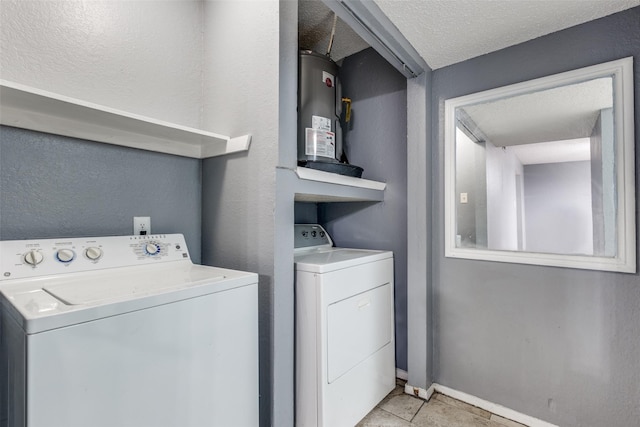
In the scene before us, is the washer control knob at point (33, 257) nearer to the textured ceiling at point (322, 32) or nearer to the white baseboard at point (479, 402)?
the textured ceiling at point (322, 32)

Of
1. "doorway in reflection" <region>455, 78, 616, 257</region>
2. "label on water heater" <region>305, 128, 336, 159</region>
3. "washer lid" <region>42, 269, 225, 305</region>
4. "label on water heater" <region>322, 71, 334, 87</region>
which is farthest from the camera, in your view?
"label on water heater" <region>322, 71, 334, 87</region>

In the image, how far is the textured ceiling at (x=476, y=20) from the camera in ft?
4.45

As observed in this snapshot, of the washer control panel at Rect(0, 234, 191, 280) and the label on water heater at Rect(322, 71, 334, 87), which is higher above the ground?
the label on water heater at Rect(322, 71, 334, 87)

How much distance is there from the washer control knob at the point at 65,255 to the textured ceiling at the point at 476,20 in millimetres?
1681

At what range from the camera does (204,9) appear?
5.97 feet

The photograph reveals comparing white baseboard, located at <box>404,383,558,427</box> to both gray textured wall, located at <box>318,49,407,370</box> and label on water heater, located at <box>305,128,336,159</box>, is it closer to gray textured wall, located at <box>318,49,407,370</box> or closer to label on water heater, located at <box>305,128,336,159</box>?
gray textured wall, located at <box>318,49,407,370</box>

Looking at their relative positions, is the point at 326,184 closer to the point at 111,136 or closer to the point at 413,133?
the point at 413,133

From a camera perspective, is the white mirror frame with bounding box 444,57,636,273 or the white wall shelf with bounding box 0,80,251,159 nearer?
the white wall shelf with bounding box 0,80,251,159

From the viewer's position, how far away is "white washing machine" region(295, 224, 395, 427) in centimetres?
139

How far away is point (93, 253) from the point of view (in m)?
1.24

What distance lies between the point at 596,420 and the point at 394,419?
0.95 m

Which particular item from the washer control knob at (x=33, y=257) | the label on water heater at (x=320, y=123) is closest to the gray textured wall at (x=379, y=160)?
the label on water heater at (x=320, y=123)

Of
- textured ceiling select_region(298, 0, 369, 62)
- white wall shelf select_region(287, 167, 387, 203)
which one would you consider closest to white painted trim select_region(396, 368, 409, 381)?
white wall shelf select_region(287, 167, 387, 203)

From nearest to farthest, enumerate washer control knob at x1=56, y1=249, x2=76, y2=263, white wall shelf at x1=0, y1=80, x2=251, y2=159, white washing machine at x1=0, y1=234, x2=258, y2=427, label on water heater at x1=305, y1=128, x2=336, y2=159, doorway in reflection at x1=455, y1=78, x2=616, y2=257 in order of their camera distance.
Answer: white washing machine at x1=0, y1=234, x2=258, y2=427 → white wall shelf at x1=0, y1=80, x2=251, y2=159 → washer control knob at x1=56, y1=249, x2=76, y2=263 → doorway in reflection at x1=455, y1=78, x2=616, y2=257 → label on water heater at x1=305, y1=128, x2=336, y2=159
